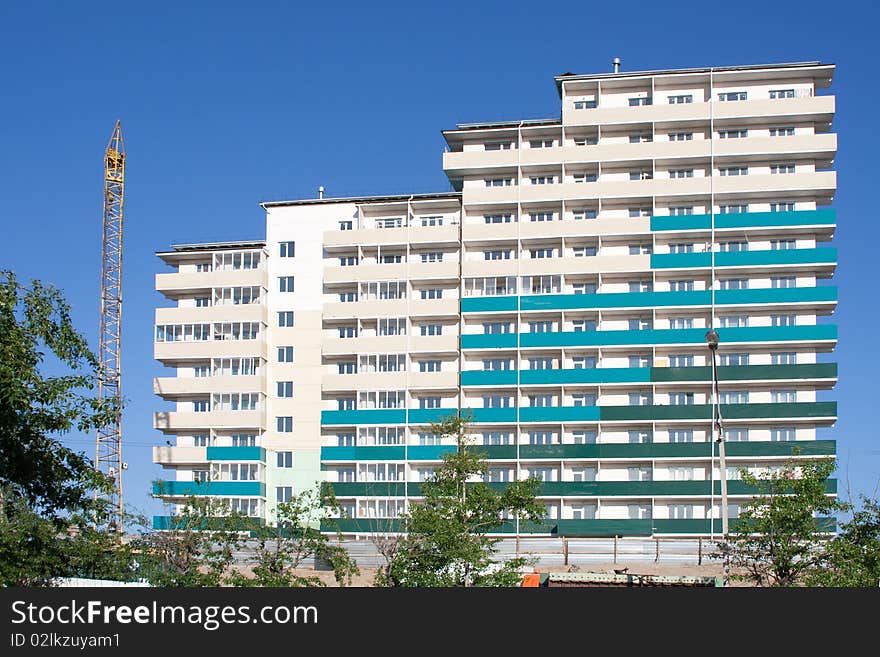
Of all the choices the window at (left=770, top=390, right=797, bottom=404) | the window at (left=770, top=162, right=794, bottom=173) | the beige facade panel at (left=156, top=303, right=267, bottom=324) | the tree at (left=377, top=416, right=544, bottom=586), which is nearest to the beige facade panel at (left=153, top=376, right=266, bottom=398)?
the beige facade panel at (left=156, top=303, right=267, bottom=324)

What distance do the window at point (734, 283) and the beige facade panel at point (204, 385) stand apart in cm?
4332

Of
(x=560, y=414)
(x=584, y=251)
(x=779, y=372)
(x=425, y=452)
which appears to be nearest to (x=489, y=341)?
(x=560, y=414)

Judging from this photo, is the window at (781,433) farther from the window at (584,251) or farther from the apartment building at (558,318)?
the window at (584,251)

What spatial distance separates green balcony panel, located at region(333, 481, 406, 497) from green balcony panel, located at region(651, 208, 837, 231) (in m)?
33.0

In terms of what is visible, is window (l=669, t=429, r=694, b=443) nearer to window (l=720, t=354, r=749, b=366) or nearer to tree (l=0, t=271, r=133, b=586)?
window (l=720, t=354, r=749, b=366)

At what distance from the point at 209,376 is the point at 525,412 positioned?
101 feet

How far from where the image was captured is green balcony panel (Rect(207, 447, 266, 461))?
11594cm

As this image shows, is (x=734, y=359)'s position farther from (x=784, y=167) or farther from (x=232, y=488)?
(x=232, y=488)

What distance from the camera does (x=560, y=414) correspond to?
11106 cm

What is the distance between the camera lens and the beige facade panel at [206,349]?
118438mm

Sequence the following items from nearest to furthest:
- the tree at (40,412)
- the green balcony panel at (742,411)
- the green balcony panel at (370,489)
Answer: the tree at (40,412) < the green balcony panel at (742,411) < the green balcony panel at (370,489)

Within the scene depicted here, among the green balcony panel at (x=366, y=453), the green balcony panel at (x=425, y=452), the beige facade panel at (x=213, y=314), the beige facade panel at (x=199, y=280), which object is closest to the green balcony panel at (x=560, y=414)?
the green balcony panel at (x=425, y=452)

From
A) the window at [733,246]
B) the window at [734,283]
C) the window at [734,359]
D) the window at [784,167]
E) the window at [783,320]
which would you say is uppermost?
the window at [784,167]

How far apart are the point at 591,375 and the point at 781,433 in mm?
17027
